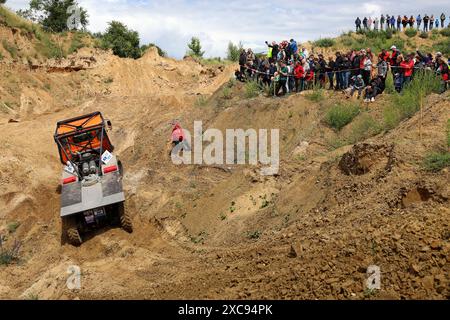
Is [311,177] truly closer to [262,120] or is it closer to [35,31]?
[262,120]

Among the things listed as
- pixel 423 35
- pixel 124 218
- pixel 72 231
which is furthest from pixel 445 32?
pixel 72 231

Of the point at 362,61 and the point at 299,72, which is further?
the point at 299,72

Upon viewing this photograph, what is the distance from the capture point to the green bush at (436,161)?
9625 mm

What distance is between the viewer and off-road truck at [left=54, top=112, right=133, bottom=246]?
1278 centimetres

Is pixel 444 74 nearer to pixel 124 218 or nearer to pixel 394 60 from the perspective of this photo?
pixel 394 60

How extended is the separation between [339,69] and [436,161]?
816 cm

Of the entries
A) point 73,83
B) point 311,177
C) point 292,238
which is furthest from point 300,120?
point 73,83

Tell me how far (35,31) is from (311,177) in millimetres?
27280

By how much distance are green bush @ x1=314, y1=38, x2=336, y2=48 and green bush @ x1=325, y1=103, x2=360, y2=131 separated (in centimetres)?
1480

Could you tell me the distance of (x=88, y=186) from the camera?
1315cm

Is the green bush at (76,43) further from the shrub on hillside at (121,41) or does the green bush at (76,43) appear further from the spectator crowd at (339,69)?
the spectator crowd at (339,69)

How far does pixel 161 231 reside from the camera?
1423 cm

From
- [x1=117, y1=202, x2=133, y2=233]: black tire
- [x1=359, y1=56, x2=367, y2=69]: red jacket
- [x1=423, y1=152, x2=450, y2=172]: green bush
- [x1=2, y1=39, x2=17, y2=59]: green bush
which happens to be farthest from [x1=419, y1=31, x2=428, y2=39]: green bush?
[x1=2, y1=39, x2=17, y2=59]: green bush

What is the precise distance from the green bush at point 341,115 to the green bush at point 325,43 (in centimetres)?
1480
